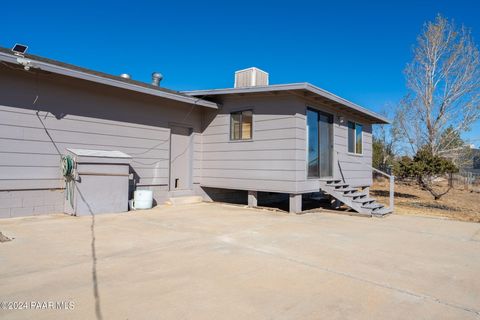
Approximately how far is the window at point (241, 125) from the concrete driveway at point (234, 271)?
358 cm

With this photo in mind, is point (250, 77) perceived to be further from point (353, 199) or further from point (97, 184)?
point (97, 184)

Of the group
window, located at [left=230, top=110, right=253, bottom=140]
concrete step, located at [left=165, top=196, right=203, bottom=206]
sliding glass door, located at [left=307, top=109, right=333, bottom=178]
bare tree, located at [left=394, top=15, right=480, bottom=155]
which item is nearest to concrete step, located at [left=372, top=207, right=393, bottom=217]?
sliding glass door, located at [left=307, top=109, right=333, bottom=178]

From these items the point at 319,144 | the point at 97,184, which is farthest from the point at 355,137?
the point at 97,184

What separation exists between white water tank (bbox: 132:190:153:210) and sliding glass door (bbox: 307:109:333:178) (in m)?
4.15

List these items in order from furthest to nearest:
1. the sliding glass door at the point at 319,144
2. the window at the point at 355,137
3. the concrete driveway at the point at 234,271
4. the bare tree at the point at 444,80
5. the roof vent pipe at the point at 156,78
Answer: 1. the bare tree at the point at 444,80
2. the roof vent pipe at the point at 156,78
3. the window at the point at 355,137
4. the sliding glass door at the point at 319,144
5. the concrete driveway at the point at 234,271

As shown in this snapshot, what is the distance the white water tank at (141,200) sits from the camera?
299 inches

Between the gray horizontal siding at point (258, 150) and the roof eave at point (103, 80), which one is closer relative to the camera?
the roof eave at point (103, 80)

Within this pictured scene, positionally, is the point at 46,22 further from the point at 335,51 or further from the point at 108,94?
the point at 335,51

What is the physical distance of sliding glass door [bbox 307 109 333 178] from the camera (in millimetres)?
8336

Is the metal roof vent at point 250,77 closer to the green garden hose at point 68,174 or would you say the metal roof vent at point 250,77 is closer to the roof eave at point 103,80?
the roof eave at point 103,80

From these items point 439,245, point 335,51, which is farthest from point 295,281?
point 335,51

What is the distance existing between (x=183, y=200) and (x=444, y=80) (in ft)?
55.5

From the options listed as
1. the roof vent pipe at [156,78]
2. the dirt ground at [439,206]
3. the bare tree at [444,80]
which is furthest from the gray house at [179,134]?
the bare tree at [444,80]

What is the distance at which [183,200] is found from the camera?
8.94 meters
